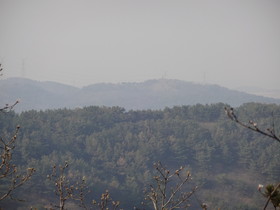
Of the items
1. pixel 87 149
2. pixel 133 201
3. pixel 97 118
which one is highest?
pixel 97 118

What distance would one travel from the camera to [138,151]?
41500mm

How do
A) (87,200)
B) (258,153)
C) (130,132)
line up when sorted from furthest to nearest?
(130,132)
(258,153)
(87,200)

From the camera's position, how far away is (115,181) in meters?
35.4

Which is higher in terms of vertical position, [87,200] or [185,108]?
[185,108]

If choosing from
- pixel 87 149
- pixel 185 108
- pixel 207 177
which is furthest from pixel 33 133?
pixel 185 108

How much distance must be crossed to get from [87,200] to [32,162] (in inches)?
254

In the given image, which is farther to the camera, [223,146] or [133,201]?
[223,146]

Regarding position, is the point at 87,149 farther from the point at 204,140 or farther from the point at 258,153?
the point at 258,153

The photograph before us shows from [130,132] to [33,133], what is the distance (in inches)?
486

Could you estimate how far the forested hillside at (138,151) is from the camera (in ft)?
114

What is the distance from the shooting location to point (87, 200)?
110ft

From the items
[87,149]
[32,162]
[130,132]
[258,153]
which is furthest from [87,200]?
[258,153]

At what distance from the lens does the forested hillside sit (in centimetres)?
3488

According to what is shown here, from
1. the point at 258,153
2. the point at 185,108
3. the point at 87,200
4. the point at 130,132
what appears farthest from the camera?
the point at 185,108
